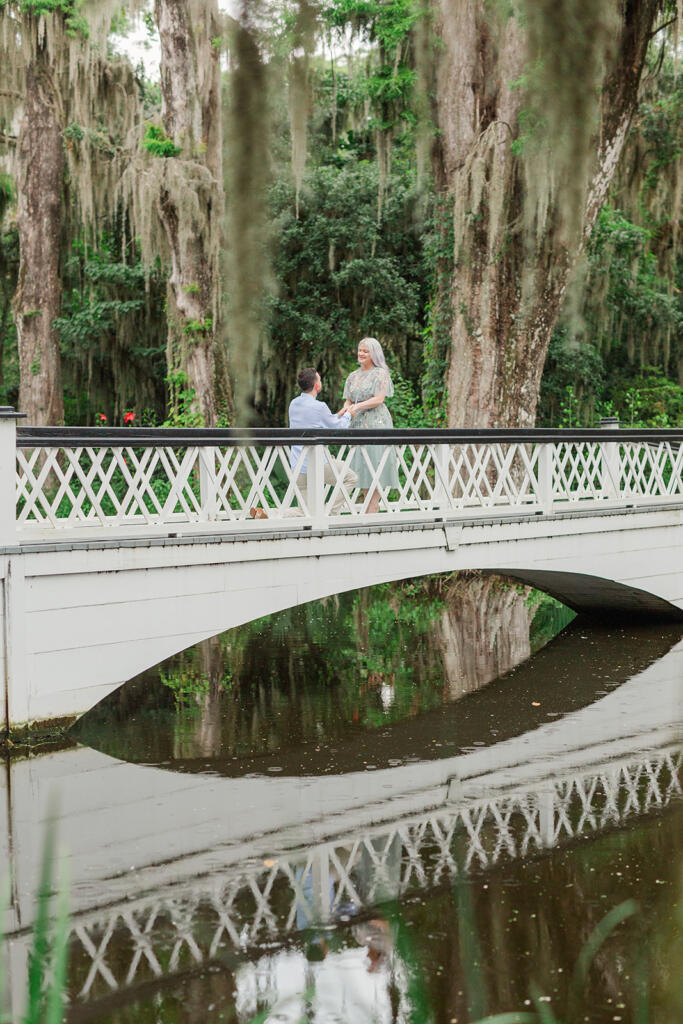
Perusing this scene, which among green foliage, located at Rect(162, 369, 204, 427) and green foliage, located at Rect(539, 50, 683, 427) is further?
green foliage, located at Rect(539, 50, 683, 427)

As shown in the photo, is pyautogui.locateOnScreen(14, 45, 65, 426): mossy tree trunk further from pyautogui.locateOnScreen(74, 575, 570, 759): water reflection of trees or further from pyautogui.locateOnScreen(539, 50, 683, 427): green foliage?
pyautogui.locateOnScreen(539, 50, 683, 427): green foliage

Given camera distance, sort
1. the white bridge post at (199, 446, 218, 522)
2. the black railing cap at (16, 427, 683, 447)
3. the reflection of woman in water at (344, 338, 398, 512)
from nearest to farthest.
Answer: the black railing cap at (16, 427, 683, 447), the white bridge post at (199, 446, 218, 522), the reflection of woman in water at (344, 338, 398, 512)

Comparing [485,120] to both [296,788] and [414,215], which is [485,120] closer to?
[414,215]

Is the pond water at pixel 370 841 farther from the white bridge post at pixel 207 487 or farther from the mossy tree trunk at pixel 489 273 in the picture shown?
the mossy tree trunk at pixel 489 273

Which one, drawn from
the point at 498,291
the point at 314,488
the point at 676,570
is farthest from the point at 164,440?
the point at 498,291

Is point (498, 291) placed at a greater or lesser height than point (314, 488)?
greater

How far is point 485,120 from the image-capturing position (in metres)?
15.0

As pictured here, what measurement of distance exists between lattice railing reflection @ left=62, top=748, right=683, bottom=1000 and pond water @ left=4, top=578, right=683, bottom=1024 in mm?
16

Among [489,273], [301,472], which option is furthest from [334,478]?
[489,273]

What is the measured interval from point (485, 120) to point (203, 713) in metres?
9.18

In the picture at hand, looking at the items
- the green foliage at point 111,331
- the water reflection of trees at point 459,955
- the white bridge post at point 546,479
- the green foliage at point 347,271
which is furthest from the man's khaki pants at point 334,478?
the green foliage at point 111,331

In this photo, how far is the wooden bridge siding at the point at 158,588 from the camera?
25.4 feet

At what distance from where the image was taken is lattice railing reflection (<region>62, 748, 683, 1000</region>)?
4820mm

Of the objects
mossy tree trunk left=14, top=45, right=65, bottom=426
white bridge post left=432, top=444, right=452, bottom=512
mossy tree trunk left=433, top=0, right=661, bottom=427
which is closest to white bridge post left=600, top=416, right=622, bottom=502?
mossy tree trunk left=433, top=0, right=661, bottom=427
